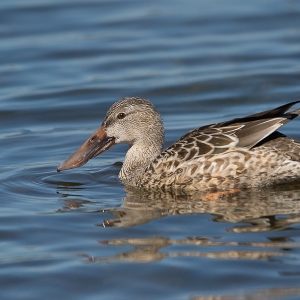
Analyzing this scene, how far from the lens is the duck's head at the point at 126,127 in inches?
408

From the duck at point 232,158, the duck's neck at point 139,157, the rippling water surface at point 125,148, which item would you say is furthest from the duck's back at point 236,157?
the duck's neck at point 139,157

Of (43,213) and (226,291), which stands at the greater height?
(43,213)

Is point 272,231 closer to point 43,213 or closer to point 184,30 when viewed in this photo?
point 43,213

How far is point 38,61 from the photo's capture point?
15445mm

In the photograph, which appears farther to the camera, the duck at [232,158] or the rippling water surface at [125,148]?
the duck at [232,158]

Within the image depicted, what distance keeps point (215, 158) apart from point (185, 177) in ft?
1.31

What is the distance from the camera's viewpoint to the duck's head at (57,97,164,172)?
1037 cm

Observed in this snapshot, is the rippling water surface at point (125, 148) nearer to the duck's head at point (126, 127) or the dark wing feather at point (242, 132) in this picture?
the duck's head at point (126, 127)

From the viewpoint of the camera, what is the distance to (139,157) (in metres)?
10.4

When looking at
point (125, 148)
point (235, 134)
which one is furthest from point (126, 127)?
point (125, 148)

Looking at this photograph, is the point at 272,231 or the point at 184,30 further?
the point at 184,30

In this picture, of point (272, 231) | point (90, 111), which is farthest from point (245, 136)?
point (90, 111)

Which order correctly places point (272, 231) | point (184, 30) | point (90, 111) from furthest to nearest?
point (184, 30) < point (90, 111) < point (272, 231)

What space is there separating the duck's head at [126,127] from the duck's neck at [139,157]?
58 mm
